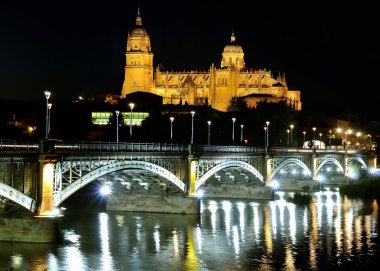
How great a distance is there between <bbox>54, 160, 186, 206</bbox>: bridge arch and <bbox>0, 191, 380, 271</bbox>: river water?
2473 millimetres

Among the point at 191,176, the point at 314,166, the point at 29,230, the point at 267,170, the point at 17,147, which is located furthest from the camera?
the point at 314,166

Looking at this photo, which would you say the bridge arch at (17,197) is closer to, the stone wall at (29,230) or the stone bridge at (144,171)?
the stone bridge at (144,171)

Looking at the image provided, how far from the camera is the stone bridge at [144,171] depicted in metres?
41.5

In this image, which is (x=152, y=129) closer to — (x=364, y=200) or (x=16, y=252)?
(x=364, y=200)

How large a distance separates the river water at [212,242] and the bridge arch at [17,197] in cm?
195

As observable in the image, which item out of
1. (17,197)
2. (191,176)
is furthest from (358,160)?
(17,197)

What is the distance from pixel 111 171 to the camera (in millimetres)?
47844

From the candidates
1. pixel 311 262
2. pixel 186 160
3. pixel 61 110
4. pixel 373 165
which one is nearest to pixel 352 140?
pixel 373 165

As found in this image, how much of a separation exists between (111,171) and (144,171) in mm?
6584

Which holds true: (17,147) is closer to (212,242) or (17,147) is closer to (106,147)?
(106,147)

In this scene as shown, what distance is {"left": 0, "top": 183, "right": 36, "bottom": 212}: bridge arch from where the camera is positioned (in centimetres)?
3944

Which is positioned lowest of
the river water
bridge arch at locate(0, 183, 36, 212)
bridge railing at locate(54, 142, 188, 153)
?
the river water

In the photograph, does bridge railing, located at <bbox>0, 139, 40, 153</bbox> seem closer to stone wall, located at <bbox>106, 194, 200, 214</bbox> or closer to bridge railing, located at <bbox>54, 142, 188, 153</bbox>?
bridge railing, located at <bbox>54, 142, 188, 153</bbox>

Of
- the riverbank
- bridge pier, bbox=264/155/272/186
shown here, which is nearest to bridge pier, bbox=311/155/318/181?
the riverbank
